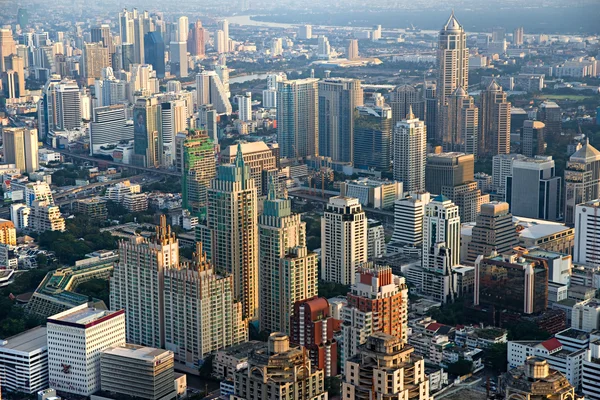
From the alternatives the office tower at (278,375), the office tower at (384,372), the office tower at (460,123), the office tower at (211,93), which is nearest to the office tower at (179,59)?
the office tower at (211,93)

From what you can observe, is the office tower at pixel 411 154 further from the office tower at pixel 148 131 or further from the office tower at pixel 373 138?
the office tower at pixel 148 131

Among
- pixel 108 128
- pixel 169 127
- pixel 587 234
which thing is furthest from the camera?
pixel 108 128

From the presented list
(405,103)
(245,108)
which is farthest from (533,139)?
(245,108)

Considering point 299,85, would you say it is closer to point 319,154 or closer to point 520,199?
point 319,154

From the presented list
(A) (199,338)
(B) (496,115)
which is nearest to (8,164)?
(B) (496,115)

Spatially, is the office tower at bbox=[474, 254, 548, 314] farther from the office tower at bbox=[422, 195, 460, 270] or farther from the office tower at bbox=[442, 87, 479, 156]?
the office tower at bbox=[442, 87, 479, 156]

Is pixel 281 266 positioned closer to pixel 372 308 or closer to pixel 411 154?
pixel 372 308

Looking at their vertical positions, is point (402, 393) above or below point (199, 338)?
above
